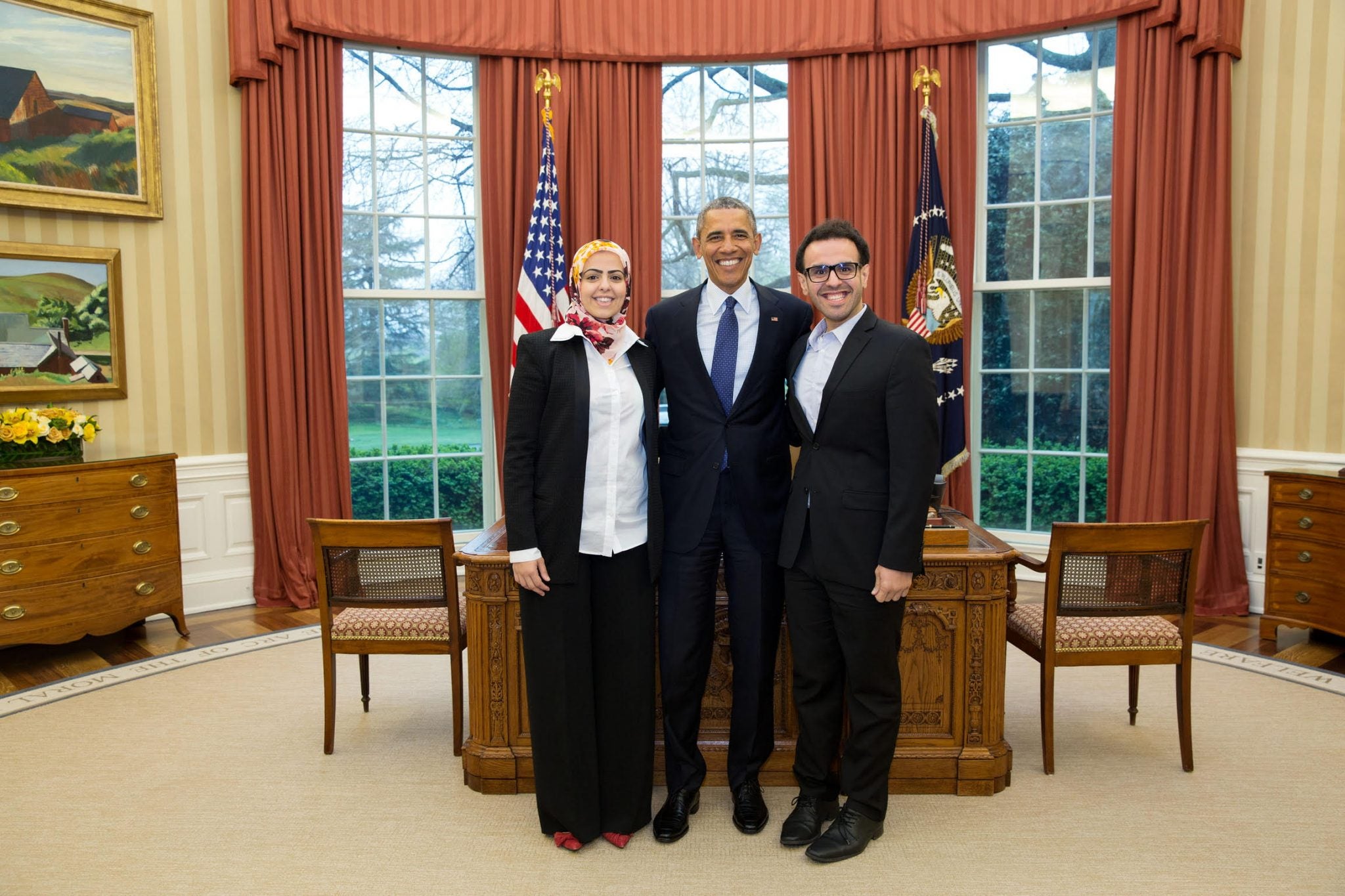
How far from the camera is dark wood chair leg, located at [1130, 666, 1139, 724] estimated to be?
11.3 feet

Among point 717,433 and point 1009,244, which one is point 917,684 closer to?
point 717,433

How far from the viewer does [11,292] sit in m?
4.56

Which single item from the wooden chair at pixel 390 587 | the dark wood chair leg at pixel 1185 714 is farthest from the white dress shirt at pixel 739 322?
the dark wood chair leg at pixel 1185 714

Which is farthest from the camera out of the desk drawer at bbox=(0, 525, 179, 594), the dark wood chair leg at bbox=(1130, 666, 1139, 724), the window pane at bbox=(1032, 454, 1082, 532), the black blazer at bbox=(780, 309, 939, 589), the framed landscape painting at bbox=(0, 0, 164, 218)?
the window pane at bbox=(1032, 454, 1082, 532)

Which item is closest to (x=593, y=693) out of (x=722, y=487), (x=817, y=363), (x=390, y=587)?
(x=722, y=487)

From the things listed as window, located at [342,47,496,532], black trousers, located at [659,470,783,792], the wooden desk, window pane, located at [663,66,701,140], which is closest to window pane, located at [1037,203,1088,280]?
window pane, located at [663,66,701,140]

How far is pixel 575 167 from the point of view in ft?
18.4

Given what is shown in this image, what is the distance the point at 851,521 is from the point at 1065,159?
4.00 m

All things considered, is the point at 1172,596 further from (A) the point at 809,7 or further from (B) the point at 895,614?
(A) the point at 809,7

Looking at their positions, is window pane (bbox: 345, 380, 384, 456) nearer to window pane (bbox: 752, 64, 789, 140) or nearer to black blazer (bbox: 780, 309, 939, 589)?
window pane (bbox: 752, 64, 789, 140)

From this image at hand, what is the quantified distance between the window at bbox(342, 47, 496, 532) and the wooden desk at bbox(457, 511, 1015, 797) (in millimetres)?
3072

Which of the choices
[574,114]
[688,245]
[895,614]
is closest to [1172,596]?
[895,614]

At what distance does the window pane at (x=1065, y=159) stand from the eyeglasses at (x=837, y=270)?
3672 mm

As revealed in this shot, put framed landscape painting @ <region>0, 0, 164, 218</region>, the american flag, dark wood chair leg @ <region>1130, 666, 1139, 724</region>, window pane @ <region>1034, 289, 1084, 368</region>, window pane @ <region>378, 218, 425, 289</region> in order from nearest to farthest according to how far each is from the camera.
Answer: dark wood chair leg @ <region>1130, 666, 1139, 724</region>
framed landscape painting @ <region>0, 0, 164, 218</region>
the american flag
window pane @ <region>1034, 289, 1084, 368</region>
window pane @ <region>378, 218, 425, 289</region>
